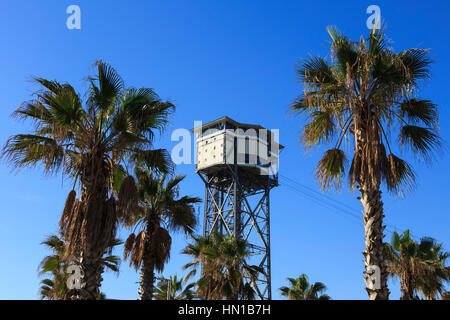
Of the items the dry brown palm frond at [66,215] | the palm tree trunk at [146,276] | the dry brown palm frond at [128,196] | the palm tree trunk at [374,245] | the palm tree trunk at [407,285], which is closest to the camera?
the palm tree trunk at [374,245]

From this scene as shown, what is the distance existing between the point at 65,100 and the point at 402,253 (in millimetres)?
18741

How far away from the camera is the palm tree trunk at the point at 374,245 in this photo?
34.8ft

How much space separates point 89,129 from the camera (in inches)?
512

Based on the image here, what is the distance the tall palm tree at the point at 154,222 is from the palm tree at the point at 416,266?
35.2 ft

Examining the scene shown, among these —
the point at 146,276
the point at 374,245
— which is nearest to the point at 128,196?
the point at 374,245

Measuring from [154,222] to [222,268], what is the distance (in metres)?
5.63

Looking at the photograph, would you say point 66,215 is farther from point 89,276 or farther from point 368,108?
point 368,108

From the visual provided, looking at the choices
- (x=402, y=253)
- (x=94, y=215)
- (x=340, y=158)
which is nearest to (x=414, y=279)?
(x=402, y=253)

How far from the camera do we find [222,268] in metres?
24.6

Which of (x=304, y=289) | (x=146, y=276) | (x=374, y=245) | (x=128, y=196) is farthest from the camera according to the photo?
(x=304, y=289)

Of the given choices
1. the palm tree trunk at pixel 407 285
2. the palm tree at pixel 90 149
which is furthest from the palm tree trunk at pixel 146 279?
the palm tree trunk at pixel 407 285

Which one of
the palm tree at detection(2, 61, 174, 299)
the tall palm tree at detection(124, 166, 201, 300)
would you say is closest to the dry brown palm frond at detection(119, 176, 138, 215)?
the palm tree at detection(2, 61, 174, 299)

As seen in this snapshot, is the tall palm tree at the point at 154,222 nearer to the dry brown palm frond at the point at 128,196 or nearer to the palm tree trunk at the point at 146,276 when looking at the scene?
the palm tree trunk at the point at 146,276

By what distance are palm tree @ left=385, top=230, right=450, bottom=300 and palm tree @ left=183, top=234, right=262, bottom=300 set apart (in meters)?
7.36
